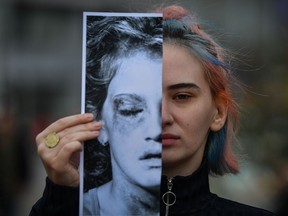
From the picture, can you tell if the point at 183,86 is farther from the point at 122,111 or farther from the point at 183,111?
the point at 122,111

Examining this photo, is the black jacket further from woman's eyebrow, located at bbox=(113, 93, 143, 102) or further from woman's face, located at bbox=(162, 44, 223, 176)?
woman's eyebrow, located at bbox=(113, 93, 143, 102)

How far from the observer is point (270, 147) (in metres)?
1.99

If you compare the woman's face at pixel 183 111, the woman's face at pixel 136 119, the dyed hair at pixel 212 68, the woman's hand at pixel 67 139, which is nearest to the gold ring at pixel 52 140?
the woman's hand at pixel 67 139

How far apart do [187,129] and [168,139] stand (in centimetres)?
6

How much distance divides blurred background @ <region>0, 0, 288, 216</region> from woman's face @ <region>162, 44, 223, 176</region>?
17cm

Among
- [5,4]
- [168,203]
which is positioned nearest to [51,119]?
[5,4]

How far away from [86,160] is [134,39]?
0.34m

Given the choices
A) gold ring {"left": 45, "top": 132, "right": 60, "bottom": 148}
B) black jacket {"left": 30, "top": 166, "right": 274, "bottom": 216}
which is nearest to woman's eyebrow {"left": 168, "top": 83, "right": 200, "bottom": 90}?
black jacket {"left": 30, "top": 166, "right": 274, "bottom": 216}

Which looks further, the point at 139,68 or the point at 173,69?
the point at 173,69

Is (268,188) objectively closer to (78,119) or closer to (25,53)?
(78,119)

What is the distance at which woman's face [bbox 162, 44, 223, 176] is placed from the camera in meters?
1.49

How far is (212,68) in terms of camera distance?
61.7 inches

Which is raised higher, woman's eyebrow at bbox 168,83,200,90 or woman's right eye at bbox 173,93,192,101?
woman's eyebrow at bbox 168,83,200,90

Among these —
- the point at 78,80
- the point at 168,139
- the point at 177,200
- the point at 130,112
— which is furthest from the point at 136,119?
the point at 78,80
